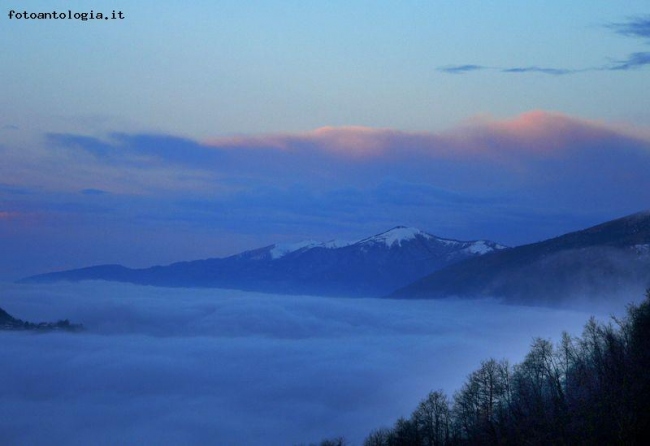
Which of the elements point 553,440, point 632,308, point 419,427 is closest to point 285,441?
point 419,427

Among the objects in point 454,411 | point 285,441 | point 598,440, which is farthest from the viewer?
point 285,441

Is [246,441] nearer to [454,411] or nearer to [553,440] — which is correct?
[454,411]

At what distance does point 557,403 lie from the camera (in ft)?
308

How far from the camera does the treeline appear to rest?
7362cm

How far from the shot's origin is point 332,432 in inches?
7475

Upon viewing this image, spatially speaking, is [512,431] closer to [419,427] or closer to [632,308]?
[419,427]

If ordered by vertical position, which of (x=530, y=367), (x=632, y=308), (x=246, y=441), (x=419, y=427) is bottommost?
(x=246, y=441)

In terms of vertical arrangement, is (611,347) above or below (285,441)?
above

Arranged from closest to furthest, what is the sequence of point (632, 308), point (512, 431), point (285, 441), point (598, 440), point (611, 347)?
point (598, 440) → point (512, 431) → point (611, 347) → point (632, 308) → point (285, 441)

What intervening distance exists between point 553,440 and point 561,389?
91.7ft

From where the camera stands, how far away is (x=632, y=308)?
389 ft

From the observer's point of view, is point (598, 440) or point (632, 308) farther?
point (632, 308)

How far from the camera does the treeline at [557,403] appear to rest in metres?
73.6

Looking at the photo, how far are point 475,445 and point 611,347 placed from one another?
2472 centimetres
